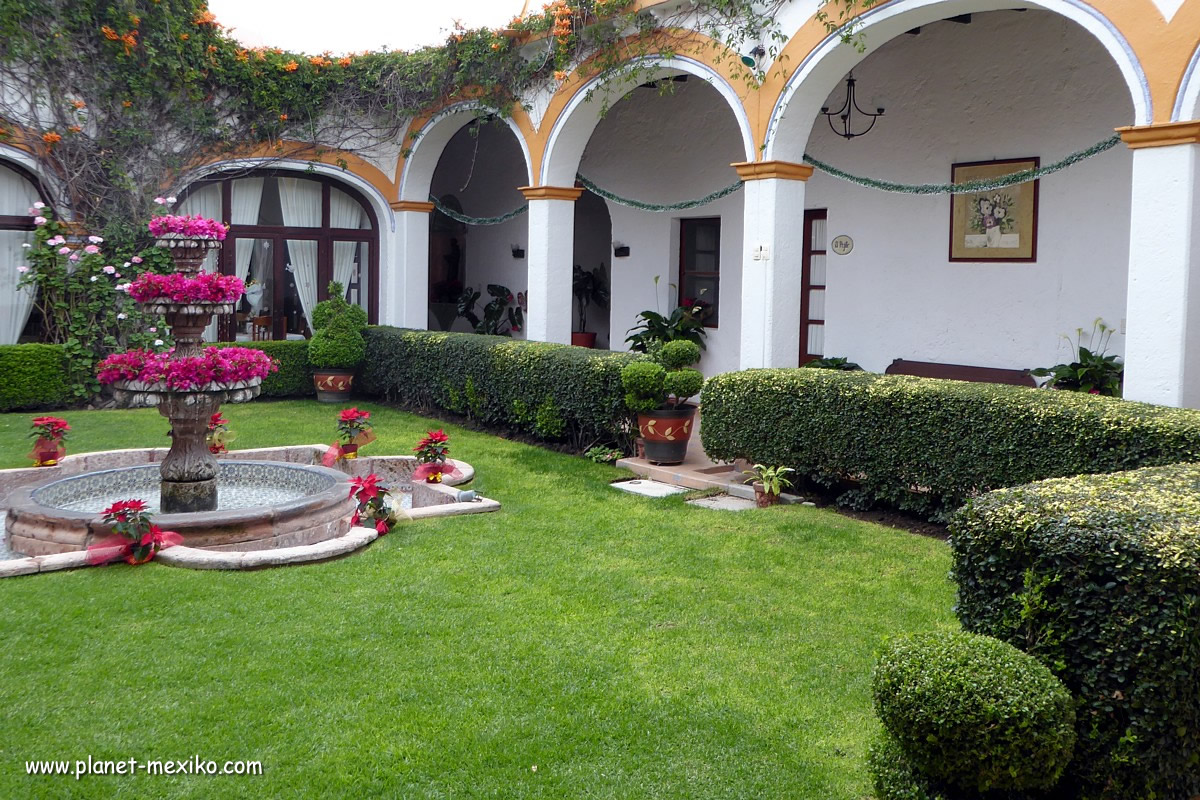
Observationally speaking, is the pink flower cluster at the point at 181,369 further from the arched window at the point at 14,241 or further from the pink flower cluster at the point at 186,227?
the arched window at the point at 14,241

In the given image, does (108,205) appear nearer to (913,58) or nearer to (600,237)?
(600,237)

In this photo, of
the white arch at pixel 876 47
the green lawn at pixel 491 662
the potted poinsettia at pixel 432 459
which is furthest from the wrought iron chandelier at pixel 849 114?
the potted poinsettia at pixel 432 459

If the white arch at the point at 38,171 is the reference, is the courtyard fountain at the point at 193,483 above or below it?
below

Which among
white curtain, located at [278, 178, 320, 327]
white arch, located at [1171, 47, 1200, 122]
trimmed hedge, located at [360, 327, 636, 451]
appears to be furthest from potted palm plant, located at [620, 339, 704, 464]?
white curtain, located at [278, 178, 320, 327]

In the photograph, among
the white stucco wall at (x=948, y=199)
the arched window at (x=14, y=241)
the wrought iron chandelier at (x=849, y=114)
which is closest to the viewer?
the white stucco wall at (x=948, y=199)

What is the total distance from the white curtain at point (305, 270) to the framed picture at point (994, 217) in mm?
8006

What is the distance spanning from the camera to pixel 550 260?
11.1m

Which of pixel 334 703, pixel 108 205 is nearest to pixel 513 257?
pixel 108 205

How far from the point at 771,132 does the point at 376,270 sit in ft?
23.5

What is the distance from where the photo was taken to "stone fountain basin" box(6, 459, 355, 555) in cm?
593

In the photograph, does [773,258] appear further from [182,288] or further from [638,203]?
[182,288]

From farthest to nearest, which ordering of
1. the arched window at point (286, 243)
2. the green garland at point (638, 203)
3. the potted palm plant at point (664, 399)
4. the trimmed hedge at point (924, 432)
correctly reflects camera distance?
the arched window at point (286, 243) < the green garland at point (638, 203) < the potted palm plant at point (664, 399) < the trimmed hedge at point (924, 432)

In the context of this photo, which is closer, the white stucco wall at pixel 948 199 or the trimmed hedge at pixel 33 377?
the white stucco wall at pixel 948 199

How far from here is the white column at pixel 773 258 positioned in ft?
28.5
